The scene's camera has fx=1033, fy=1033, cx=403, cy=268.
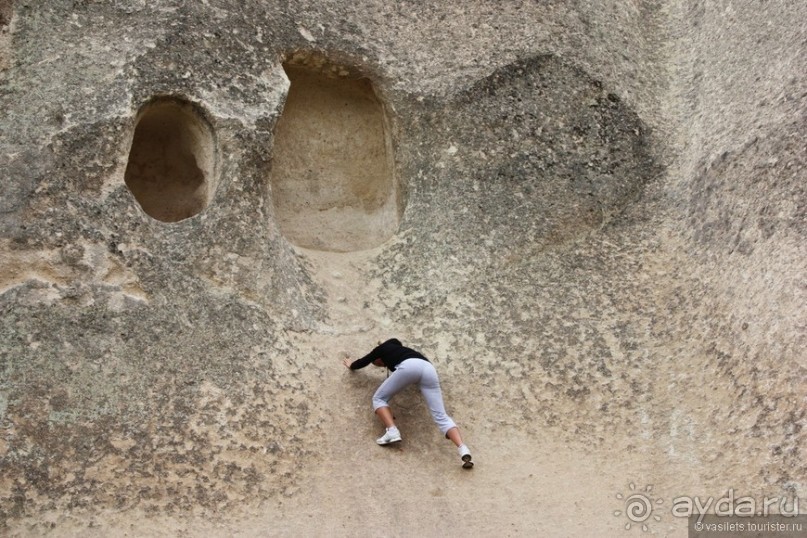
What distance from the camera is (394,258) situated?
25.5 feet

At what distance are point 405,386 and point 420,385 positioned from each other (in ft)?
0.33

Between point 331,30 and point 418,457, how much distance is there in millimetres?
3478

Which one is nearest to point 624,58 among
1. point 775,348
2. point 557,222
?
point 557,222

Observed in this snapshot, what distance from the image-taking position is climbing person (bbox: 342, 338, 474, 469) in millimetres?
6562

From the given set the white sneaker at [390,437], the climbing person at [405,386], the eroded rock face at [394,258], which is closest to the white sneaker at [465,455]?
the climbing person at [405,386]

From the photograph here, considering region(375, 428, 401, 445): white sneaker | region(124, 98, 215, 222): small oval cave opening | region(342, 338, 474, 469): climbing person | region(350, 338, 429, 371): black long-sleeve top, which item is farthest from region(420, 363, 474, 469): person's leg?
region(124, 98, 215, 222): small oval cave opening

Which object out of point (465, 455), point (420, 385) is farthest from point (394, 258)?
point (465, 455)

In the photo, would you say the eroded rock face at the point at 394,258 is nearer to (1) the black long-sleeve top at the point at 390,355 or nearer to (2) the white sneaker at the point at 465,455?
(2) the white sneaker at the point at 465,455

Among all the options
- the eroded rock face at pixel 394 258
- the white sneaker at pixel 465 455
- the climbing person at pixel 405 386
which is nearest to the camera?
the eroded rock face at pixel 394 258

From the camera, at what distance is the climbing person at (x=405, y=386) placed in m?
6.56

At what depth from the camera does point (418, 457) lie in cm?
661

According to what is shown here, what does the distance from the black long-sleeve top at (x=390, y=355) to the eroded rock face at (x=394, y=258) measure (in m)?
0.26

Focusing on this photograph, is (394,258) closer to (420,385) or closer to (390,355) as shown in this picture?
(390,355)

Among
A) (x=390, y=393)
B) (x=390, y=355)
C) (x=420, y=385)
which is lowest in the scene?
(x=390, y=393)
